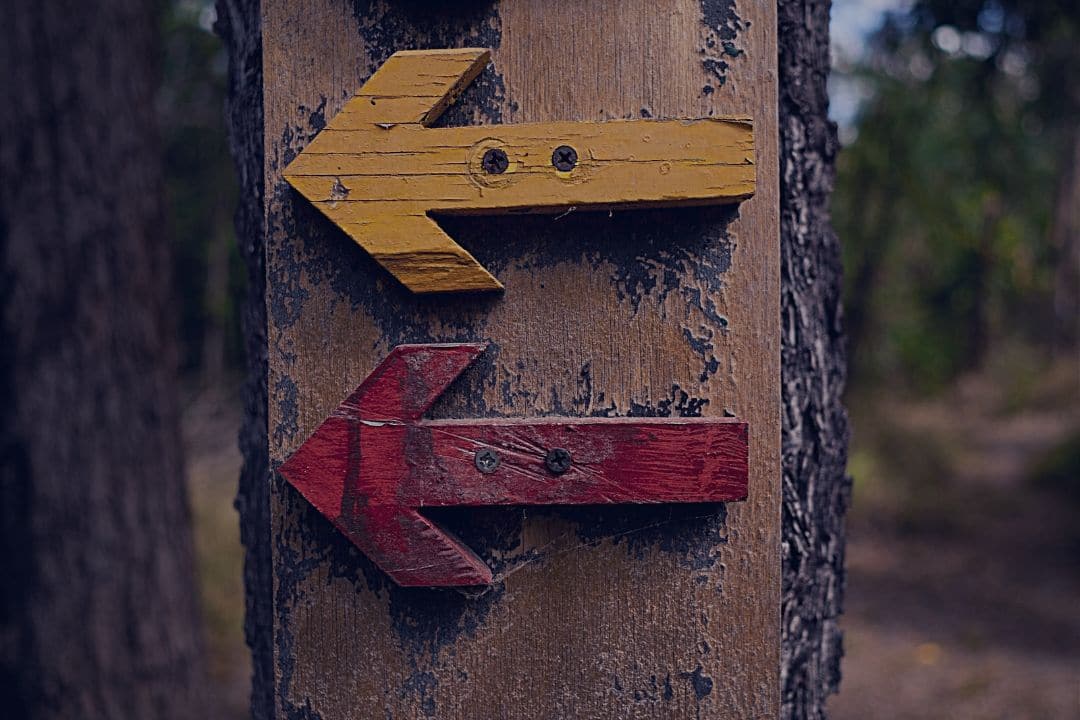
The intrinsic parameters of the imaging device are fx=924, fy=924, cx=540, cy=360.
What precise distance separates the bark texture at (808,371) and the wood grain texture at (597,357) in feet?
0.67

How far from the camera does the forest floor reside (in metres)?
4.37

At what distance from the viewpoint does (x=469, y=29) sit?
3.85 feet

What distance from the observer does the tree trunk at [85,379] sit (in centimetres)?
280

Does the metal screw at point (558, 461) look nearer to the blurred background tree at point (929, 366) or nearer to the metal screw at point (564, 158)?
the metal screw at point (564, 158)

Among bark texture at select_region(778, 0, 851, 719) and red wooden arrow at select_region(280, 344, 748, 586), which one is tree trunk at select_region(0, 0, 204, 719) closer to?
red wooden arrow at select_region(280, 344, 748, 586)

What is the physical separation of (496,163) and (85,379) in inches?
87.3

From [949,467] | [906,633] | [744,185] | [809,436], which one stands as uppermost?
[744,185]

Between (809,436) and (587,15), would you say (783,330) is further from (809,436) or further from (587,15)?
(587,15)

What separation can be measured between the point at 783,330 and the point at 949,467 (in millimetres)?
7241

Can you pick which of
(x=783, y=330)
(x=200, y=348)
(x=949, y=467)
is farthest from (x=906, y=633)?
(x=200, y=348)

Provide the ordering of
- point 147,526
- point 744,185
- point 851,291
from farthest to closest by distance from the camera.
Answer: point 851,291
point 147,526
point 744,185

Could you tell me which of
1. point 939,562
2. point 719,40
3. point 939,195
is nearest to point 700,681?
point 719,40

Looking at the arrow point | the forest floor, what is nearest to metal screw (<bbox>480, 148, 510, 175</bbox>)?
the arrow point

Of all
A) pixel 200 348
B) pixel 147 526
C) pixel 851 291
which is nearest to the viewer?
pixel 147 526
